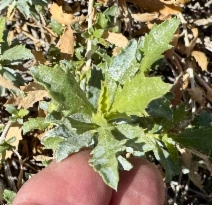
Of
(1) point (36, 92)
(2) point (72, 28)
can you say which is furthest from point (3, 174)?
(2) point (72, 28)

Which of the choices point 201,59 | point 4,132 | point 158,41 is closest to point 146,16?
point 201,59

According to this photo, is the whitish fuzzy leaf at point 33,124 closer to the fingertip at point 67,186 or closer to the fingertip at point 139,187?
the fingertip at point 67,186

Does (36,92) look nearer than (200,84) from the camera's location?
Yes

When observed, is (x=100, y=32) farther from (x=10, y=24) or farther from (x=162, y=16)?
(x=10, y=24)

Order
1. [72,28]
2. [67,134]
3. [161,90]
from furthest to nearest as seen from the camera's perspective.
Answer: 1. [72,28]
2. [67,134]
3. [161,90]

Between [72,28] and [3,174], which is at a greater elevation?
[72,28]

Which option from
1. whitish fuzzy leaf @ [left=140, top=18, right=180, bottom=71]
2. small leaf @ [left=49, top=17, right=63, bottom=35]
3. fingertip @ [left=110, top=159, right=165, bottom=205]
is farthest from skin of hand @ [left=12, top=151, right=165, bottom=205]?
small leaf @ [left=49, top=17, right=63, bottom=35]
